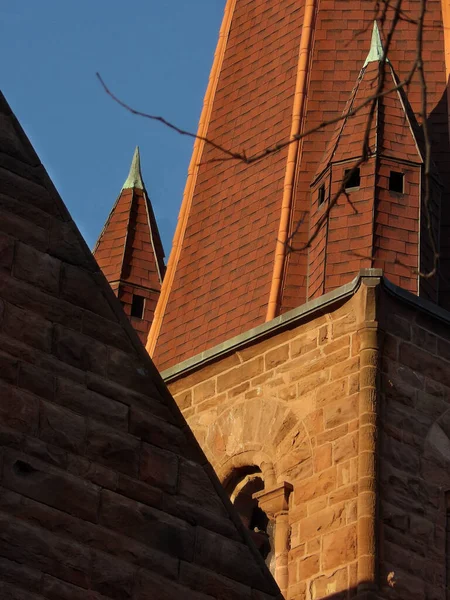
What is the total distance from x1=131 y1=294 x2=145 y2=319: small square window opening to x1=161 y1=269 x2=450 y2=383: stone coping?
2.83 metres

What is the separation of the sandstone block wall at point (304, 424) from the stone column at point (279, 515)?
6 cm

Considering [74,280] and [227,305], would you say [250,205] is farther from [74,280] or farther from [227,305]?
[74,280]

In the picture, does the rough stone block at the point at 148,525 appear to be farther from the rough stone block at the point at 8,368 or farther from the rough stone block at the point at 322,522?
the rough stone block at the point at 322,522

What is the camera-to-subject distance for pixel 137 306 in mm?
23422

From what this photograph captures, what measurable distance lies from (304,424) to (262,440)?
0.73 meters

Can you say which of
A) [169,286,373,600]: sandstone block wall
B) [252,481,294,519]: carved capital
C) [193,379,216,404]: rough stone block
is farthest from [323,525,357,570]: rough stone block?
[193,379,216,404]: rough stone block

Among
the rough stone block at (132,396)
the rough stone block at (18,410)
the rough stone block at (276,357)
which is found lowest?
the rough stone block at (18,410)

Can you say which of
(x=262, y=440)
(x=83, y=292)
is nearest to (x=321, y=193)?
(x=262, y=440)

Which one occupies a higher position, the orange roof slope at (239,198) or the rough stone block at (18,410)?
the orange roof slope at (239,198)

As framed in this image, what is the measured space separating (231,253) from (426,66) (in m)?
3.00

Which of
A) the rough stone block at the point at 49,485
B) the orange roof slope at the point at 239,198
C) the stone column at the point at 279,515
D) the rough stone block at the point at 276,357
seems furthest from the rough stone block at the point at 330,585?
the rough stone block at the point at 49,485

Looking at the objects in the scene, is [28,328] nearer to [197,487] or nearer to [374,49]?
[197,487]

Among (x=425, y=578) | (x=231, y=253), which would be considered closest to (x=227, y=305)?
(x=231, y=253)

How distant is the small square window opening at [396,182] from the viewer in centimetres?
2038
